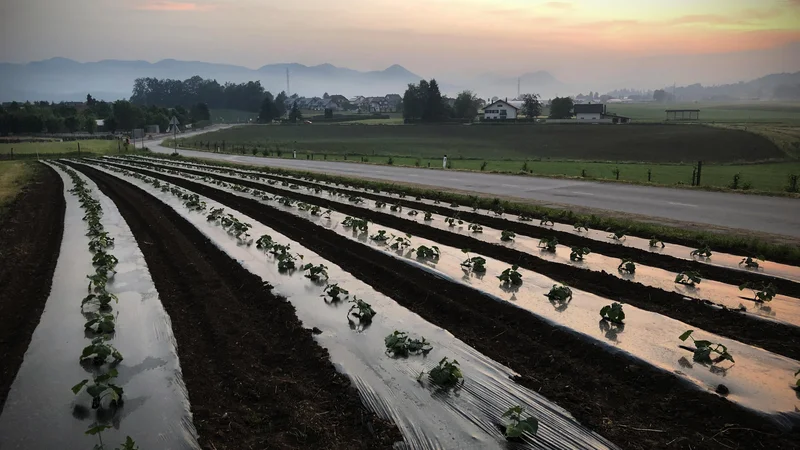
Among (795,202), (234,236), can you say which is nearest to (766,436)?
(234,236)

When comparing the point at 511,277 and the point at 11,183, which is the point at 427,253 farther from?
the point at 11,183

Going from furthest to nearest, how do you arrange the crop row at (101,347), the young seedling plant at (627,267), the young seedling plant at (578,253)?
the young seedling plant at (578,253), the young seedling plant at (627,267), the crop row at (101,347)

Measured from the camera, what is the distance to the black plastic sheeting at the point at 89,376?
4.63 m

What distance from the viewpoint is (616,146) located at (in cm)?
5753

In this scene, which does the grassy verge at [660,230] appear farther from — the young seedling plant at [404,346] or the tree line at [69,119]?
the tree line at [69,119]

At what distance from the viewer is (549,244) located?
423 inches

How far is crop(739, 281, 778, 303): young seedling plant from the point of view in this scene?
24.7ft

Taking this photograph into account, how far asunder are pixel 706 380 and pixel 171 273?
8.29 meters

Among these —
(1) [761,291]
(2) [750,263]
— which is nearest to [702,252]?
(2) [750,263]

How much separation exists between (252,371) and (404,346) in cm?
167

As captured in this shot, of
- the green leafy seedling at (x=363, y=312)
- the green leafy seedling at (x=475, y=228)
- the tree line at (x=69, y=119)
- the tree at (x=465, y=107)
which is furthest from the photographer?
the tree at (x=465, y=107)

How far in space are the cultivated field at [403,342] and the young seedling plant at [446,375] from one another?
0.02 m

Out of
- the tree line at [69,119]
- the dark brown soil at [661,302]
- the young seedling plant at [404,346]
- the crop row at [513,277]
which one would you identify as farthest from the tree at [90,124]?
the young seedling plant at [404,346]

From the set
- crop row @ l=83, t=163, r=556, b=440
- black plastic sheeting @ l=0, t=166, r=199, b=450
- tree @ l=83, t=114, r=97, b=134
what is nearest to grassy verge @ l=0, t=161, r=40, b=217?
crop row @ l=83, t=163, r=556, b=440
